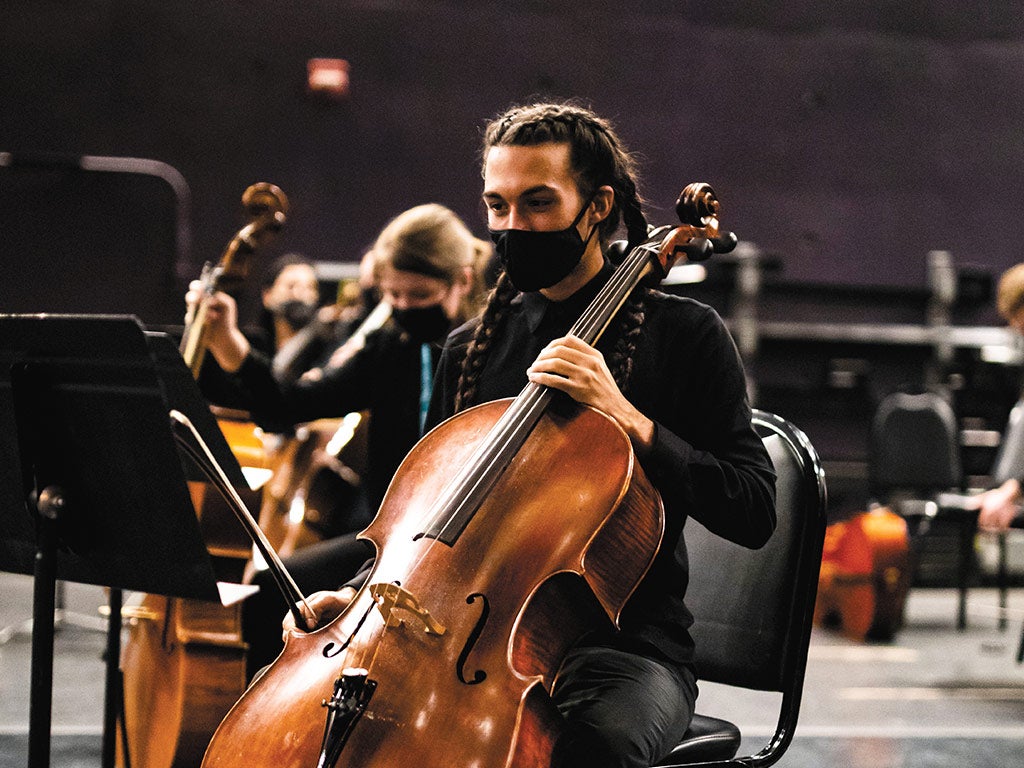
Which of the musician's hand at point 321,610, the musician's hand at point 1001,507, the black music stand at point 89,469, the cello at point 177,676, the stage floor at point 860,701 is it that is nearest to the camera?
the black music stand at point 89,469

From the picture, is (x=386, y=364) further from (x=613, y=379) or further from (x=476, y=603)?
(x=476, y=603)

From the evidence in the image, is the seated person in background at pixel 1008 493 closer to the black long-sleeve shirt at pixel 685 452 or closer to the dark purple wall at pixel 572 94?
the black long-sleeve shirt at pixel 685 452

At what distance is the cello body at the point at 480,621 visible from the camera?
4.11ft

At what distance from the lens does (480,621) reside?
1.35 m

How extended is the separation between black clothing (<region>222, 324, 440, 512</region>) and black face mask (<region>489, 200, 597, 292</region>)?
983 millimetres

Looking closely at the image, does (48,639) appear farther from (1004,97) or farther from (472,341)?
(1004,97)

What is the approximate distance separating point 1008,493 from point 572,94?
4.00 m

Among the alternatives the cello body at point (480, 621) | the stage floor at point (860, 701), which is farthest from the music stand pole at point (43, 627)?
the stage floor at point (860, 701)

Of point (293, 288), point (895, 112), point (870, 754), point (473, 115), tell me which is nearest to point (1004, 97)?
point (895, 112)

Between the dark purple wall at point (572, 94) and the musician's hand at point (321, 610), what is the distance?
5.24 meters

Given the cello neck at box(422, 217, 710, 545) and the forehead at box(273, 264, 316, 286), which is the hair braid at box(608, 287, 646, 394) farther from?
the forehead at box(273, 264, 316, 286)

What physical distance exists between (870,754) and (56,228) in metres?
5.35

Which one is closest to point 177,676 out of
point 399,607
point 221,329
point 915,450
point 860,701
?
point 221,329

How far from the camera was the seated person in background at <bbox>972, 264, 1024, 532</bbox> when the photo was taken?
3953 millimetres
